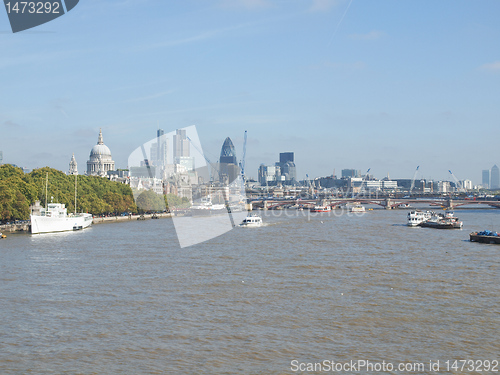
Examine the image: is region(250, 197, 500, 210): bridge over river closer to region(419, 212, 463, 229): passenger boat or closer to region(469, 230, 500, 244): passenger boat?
region(419, 212, 463, 229): passenger boat

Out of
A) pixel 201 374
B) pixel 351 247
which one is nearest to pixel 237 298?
pixel 201 374

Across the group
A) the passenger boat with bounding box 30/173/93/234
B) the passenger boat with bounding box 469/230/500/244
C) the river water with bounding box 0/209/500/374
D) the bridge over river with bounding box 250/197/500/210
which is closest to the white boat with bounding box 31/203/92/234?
the passenger boat with bounding box 30/173/93/234

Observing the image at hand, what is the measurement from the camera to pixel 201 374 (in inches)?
671

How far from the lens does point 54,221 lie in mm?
67125

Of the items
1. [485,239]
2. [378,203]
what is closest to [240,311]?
[485,239]

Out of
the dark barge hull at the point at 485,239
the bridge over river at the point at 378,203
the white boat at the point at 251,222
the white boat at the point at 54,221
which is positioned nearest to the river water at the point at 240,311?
the dark barge hull at the point at 485,239

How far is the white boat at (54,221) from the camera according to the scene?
6456 cm

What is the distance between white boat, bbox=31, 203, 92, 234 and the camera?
6456cm

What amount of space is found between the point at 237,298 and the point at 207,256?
16.3 metres

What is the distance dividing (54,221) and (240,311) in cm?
4823

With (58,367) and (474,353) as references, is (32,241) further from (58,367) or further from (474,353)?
(474,353)

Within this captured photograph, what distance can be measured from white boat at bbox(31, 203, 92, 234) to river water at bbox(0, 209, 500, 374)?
2161 centimetres

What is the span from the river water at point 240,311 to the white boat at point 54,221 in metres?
21.6

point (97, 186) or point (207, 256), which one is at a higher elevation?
point (97, 186)
